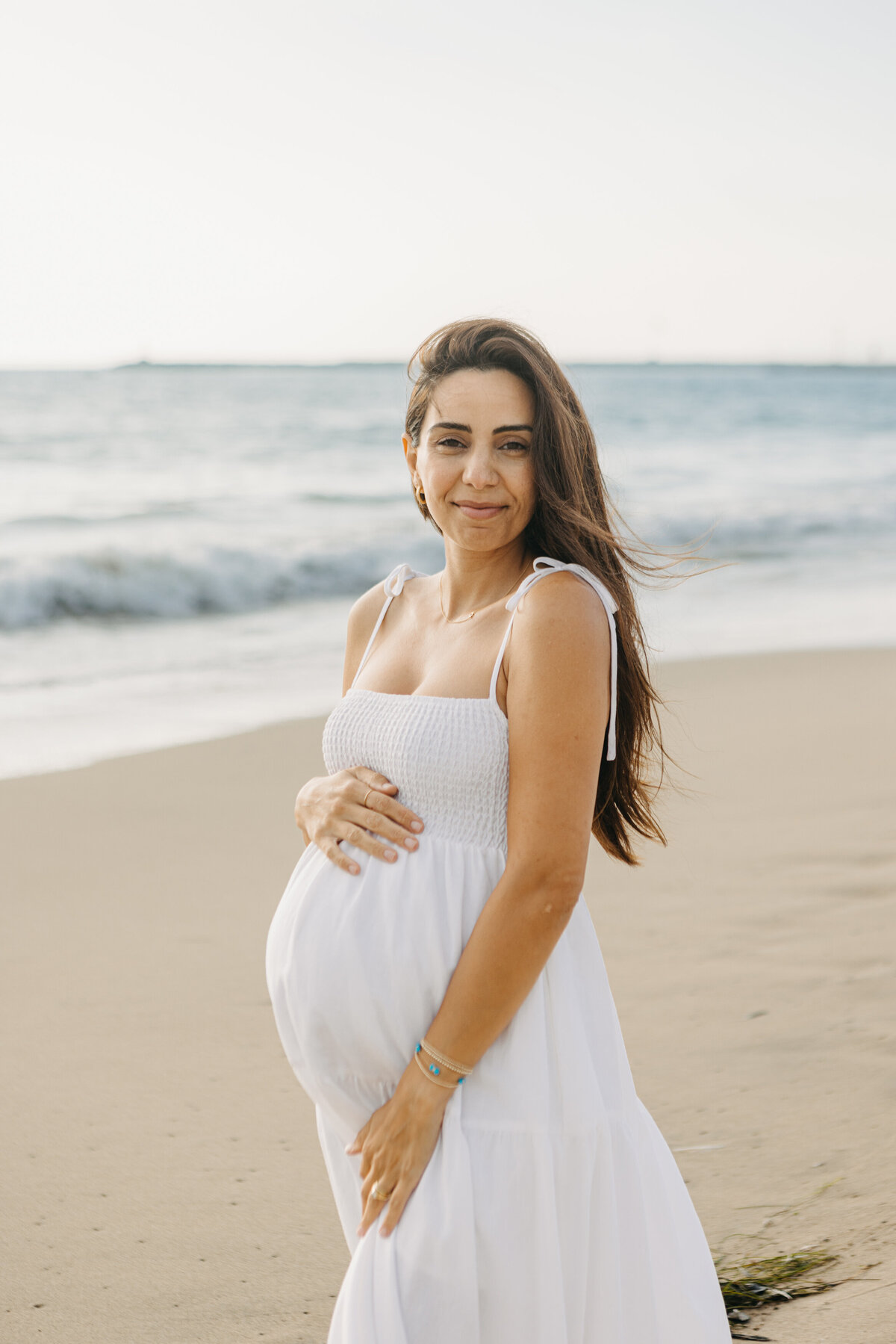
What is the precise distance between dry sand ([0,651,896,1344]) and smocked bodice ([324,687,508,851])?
1.27m

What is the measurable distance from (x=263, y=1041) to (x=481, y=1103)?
2.08m

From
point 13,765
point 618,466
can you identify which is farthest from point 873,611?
point 618,466

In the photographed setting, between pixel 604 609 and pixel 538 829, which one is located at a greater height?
pixel 604 609

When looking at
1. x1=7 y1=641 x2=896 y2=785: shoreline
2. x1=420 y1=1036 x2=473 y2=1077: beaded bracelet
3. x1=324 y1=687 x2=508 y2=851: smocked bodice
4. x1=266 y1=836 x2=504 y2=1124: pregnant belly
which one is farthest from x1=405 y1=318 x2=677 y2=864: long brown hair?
x1=7 y1=641 x2=896 y2=785: shoreline

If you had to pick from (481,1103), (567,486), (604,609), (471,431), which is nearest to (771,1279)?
(481,1103)

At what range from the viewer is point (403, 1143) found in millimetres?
1844

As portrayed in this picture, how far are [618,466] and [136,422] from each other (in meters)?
13.0

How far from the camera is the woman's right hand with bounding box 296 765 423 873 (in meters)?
1.95

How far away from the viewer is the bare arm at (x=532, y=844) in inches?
70.2

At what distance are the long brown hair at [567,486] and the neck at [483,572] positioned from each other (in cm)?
3

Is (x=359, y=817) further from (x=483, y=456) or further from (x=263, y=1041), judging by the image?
(x=263, y=1041)

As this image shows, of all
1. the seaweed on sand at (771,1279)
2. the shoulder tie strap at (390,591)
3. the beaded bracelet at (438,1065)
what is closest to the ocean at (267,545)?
the shoulder tie strap at (390,591)

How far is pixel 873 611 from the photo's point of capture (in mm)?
11312

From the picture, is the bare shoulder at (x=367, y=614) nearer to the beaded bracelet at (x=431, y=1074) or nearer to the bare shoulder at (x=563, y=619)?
the bare shoulder at (x=563, y=619)
